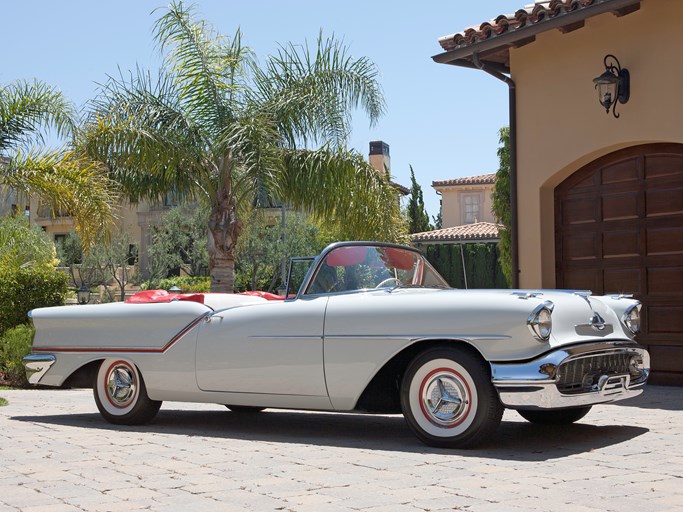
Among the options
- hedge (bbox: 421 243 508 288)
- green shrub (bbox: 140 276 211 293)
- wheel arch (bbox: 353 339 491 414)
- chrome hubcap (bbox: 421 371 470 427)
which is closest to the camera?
chrome hubcap (bbox: 421 371 470 427)

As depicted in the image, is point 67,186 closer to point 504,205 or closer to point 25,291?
point 25,291

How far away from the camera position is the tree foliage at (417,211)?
5459 centimetres

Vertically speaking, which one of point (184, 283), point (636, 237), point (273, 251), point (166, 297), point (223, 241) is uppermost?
point (273, 251)

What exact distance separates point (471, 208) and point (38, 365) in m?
50.2

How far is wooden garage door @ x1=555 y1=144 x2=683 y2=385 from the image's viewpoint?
955cm

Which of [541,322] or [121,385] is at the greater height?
[541,322]

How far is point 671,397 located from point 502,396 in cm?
370

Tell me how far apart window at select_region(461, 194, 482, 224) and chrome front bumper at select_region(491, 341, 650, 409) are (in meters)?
50.8

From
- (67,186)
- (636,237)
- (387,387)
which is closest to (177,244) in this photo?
(67,186)

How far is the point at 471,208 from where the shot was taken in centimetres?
5662

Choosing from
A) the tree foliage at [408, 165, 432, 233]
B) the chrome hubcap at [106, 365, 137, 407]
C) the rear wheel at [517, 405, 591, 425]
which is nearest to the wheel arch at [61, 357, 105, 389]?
the chrome hubcap at [106, 365, 137, 407]

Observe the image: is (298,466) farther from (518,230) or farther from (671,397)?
(518,230)

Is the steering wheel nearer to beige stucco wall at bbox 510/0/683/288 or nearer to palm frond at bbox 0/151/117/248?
beige stucco wall at bbox 510/0/683/288

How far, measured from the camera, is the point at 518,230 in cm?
1098
